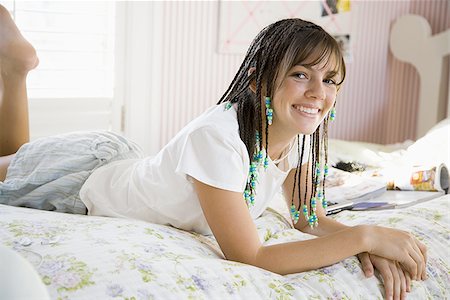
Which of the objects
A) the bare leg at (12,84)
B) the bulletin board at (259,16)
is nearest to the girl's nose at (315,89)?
the bare leg at (12,84)

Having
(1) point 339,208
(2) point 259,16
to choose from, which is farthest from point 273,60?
(2) point 259,16

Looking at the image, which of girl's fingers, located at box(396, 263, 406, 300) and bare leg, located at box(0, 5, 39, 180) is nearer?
girl's fingers, located at box(396, 263, 406, 300)

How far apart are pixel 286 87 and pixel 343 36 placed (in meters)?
1.98

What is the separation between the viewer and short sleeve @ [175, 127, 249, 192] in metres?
1.06

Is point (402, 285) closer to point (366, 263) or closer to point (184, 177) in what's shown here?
point (366, 263)

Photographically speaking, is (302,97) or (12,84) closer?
(302,97)

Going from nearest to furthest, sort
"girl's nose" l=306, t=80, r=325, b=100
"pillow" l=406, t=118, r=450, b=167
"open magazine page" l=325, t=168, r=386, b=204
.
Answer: "girl's nose" l=306, t=80, r=325, b=100, "open magazine page" l=325, t=168, r=386, b=204, "pillow" l=406, t=118, r=450, b=167

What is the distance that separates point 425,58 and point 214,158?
7.28 ft

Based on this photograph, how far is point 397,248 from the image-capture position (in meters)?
1.08

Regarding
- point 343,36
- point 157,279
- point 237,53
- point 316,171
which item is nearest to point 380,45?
point 343,36

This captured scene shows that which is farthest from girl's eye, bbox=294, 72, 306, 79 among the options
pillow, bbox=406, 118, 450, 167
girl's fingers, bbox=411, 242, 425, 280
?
pillow, bbox=406, 118, 450, 167

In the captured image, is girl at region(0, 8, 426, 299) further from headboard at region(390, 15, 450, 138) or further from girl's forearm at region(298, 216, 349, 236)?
headboard at region(390, 15, 450, 138)

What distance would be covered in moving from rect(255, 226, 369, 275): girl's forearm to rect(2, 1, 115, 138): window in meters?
1.51

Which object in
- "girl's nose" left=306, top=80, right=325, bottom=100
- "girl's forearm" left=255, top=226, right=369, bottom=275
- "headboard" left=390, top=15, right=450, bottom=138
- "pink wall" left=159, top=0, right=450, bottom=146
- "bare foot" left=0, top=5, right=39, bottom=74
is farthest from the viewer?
"headboard" left=390, top=15, right=450, bottom=138
